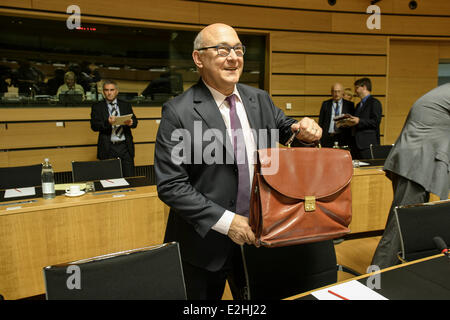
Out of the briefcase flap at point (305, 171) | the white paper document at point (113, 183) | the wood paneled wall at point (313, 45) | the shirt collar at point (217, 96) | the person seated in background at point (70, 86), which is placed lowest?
the white paper document at point (113, 183)

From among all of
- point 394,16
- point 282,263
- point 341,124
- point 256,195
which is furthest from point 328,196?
point 394,16

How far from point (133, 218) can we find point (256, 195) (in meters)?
1.67

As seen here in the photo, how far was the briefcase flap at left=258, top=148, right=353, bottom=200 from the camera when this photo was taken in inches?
42.1

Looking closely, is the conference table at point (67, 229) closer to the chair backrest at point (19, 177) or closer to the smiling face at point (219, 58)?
the chair backrest at point (19, 177)

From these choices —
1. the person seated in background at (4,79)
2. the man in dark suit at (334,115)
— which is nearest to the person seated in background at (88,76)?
the person seated in background at (4,79)

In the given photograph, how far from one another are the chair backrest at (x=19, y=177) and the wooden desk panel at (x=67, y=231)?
710 millimetres

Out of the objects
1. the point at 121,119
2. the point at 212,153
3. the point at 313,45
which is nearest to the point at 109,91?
the point at 121,119

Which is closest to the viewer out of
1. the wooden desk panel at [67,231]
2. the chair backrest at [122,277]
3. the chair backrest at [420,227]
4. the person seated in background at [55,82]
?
the chair backrest at [122,277]

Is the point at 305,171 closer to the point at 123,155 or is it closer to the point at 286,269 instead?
the point at 286,269

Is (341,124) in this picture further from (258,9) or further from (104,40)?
(104,40)

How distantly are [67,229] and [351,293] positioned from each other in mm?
1949

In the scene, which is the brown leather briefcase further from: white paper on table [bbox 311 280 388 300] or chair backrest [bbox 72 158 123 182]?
chair backrest [bbox 72 158 123 182]

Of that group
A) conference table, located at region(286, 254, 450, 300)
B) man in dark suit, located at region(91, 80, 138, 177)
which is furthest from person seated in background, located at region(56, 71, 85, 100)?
conference table, located at region(286, 254, 450, 300)

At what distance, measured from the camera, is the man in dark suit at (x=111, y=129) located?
4027 millimetres
